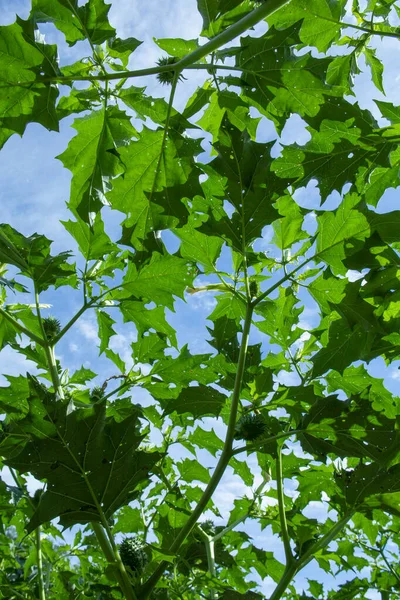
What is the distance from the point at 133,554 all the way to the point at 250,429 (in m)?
0.84

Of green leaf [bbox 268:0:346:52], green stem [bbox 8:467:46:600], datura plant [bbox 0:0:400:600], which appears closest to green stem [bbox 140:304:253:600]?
datura plant [bbox 0:0:400:600]

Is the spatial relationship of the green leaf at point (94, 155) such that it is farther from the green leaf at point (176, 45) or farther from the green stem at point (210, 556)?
the green stem at point (210, 556)

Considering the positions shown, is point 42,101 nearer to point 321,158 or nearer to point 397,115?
point 321,158

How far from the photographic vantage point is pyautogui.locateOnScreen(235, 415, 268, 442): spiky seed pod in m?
2.66

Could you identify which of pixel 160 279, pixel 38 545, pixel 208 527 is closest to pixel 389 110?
pixel 160 279

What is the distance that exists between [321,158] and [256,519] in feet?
7.97

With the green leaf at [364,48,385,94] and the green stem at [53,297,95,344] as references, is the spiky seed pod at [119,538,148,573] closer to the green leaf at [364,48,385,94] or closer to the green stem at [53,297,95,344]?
the green stem at [53,297,95,344]

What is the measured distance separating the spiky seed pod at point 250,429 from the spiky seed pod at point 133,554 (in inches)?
28.8

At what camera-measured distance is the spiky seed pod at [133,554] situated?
8.73 ft

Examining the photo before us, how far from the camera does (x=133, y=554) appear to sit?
107 inches

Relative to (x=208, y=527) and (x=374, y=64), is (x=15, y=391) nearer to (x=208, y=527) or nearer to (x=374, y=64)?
(x=208, y=527)

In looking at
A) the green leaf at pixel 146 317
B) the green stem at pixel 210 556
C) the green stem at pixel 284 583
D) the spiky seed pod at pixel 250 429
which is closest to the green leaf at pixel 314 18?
the green leaf at pixel 146 317

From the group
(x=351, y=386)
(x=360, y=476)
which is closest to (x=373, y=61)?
(x=351, y=386)

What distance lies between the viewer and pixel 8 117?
8.13ft
